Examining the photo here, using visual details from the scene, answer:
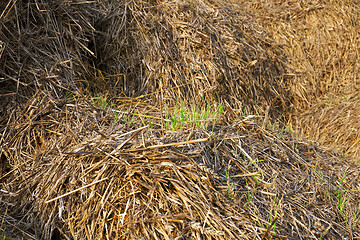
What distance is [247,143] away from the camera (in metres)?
2.16

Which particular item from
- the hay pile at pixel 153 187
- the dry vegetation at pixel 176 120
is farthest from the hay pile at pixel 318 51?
the hay pile at pixel 153 187

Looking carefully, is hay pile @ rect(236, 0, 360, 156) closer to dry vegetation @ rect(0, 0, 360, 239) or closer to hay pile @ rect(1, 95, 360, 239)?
dry vegetation @ rect(0, 0, 360, 239)

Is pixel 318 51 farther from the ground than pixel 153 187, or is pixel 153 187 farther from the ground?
pixel 318 51

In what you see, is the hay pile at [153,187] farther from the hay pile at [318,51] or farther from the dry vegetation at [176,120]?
the hay pile at [318,51]

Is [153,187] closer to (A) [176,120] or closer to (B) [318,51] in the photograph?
(A) [176,120]

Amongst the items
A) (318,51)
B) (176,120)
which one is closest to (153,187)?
(176,120)

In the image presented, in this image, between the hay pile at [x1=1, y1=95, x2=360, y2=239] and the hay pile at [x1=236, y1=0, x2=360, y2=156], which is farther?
the hay pile at [x1=236, y1=0, x2=360, y2=156]

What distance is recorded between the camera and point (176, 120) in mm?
2146

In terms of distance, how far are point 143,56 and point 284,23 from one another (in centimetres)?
198

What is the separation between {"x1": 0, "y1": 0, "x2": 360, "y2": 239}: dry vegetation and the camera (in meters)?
1.65

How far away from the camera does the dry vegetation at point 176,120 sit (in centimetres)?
165

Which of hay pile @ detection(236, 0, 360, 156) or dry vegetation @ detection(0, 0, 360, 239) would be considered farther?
hay pile @ detection(236, 0, 360, 156)

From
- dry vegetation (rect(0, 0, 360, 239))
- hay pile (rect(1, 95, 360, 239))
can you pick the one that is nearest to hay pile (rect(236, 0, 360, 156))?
dry vegetation (rect(0, 0, 360, 239))

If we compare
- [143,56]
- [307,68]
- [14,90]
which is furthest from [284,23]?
[14,90]
